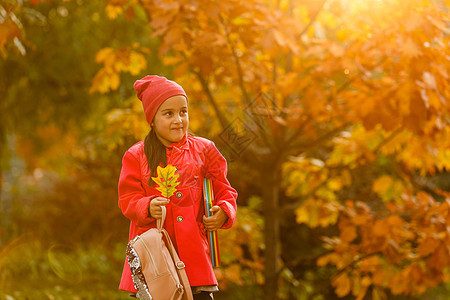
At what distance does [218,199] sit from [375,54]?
5.38 feet

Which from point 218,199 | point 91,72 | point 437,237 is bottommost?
point 437,237

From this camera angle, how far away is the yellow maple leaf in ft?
5.74

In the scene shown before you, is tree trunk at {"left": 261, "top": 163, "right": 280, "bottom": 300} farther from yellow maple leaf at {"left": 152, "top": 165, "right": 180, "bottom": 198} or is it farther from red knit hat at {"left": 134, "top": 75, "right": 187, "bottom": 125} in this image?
yellow maple leaf at {"left": 152, "top": 165, "right": 180, "bottom": 198}

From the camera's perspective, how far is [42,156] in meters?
9.09

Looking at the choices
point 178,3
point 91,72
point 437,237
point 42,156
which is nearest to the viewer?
point 178,3

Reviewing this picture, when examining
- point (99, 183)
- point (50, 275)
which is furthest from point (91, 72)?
point (50, 275)

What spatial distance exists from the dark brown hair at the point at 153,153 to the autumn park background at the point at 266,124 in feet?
3.23

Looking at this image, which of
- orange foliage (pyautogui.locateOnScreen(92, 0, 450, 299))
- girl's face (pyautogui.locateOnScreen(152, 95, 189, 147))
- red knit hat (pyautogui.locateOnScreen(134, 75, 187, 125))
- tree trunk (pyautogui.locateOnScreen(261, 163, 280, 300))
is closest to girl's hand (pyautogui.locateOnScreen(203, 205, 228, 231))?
girl's face (pyautogui.locateOnScreen(152, 95, 189, 147))

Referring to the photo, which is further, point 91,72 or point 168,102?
point 91,72

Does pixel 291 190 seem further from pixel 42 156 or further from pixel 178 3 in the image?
pixel 42 156

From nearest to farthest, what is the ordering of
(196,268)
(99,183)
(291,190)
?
(196,268)
(291,190)
(99,183)

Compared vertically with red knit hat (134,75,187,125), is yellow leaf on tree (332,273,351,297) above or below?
below

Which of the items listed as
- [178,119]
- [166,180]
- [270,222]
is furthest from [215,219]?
[270,222]

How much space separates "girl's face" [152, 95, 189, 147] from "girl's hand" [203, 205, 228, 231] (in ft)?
0.96
